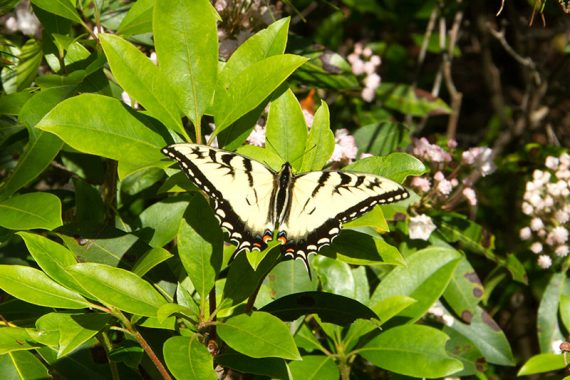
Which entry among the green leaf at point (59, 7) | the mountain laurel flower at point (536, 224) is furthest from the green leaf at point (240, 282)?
the mountain laurel flower at point (536, 224)

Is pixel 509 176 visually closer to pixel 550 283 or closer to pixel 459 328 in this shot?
pixel 550 283

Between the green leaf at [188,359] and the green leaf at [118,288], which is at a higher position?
the green leaf at [118,288]

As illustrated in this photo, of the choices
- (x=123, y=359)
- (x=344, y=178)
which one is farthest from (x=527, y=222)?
(x=123, y=359)

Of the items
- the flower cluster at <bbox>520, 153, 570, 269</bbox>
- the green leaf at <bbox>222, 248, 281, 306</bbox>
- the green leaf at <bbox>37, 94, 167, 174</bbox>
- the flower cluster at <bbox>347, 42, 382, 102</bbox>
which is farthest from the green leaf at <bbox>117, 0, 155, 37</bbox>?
the flower cluster at <bbox>520, 153, 570, 269</bbox>

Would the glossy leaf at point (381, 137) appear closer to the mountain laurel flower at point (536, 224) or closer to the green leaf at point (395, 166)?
the mountain laurel flower at point (536, 224)

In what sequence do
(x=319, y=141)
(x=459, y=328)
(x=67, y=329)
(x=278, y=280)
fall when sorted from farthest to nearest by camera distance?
(x=459, y=328), (x=278, y=280), (x=319, y=141), (x=67, y=329)

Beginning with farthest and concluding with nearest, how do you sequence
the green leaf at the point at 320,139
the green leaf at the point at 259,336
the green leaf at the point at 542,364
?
the green leaf at the point at 542,364 < the green leaf at the point at 320,139 < the green leaf at the point at 259,336

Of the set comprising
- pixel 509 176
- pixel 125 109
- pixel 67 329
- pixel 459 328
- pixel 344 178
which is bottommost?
pixel 459 328
